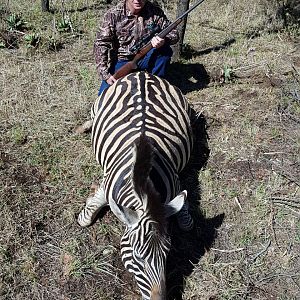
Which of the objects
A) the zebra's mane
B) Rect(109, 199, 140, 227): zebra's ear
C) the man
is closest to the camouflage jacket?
the man

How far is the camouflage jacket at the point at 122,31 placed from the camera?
5.49 meters

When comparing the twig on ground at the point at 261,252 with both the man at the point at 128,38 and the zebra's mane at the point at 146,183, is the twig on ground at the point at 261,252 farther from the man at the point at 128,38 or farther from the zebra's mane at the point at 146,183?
the man at the point at 128,38

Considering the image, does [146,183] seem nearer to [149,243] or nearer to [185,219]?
[149,243]

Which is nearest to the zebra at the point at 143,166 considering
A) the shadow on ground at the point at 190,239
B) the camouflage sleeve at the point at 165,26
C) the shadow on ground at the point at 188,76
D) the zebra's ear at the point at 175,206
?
the zebra's ear at the point at 175,206

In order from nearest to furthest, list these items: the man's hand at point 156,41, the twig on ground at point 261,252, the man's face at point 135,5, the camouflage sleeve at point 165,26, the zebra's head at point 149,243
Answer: the zebra's head at point 149,243
the twig on ground at point 261,252
the man's face at point 135,5
the man's hand at point 156,41
the camouflage sleeve at point 165,26

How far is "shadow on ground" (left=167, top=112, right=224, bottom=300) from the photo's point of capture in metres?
3.93

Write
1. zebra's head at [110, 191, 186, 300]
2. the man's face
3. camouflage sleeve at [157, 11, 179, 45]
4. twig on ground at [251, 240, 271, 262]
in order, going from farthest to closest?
1. camouflage sleeve at [157, 11, 179, 45]
2. the man's face
3. twig on ground at [251, 240, 271, 262]
4. zebra's head at [110, 191, 186, 300]

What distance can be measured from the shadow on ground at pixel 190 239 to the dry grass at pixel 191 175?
0.4 inches

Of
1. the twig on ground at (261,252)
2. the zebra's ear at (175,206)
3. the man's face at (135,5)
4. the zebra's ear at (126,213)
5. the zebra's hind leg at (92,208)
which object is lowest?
the twig on ground at (261,252)

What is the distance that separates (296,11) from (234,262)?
5926 millimetres

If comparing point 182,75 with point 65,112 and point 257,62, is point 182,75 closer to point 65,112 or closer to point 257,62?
point 257,62

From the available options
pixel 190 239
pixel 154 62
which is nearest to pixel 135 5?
pixel 154 62

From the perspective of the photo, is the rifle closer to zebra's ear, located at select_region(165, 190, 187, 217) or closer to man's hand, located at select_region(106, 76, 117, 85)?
man's hand, located at select_region(106, 76, 117, 85)

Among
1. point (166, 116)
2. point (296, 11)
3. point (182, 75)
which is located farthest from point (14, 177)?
point (296, 11)
